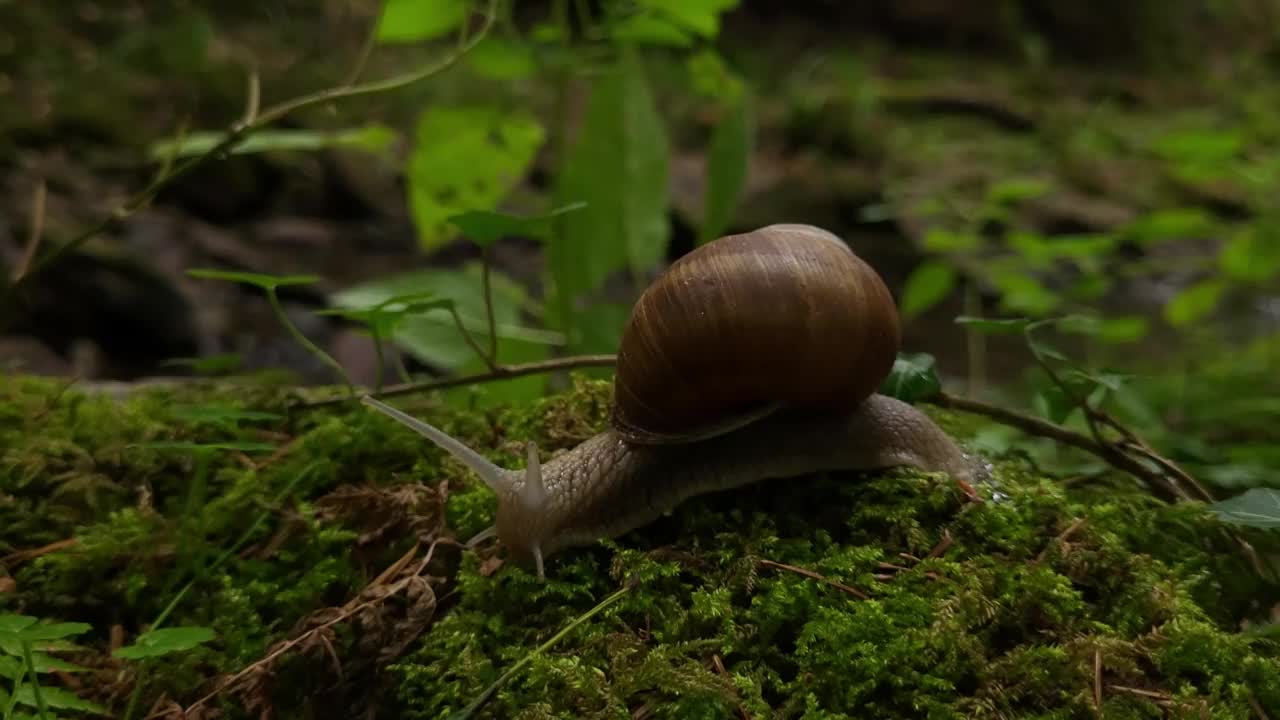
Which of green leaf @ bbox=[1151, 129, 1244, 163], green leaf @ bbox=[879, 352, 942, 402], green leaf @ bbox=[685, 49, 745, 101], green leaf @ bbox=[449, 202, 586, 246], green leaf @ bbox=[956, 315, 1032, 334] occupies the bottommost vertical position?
green leaf @ bbox=[879, 352, 942, 402]

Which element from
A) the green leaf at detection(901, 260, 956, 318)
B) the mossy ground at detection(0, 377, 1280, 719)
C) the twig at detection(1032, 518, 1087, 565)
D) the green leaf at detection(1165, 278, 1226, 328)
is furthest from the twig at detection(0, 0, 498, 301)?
the green leaf at detection(1165, 278, 1226, 328)

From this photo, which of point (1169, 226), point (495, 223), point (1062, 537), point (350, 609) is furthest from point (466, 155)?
point (1169, 226)

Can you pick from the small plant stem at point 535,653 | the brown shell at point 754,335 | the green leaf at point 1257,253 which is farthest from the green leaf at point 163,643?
the green leaf at point 1257,253

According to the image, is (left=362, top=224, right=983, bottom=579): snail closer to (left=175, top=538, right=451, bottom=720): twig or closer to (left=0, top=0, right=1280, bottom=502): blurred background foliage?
(left=175, top=538, right=451, bottom=720): twig

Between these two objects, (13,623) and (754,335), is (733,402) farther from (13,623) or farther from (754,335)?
(13,623)

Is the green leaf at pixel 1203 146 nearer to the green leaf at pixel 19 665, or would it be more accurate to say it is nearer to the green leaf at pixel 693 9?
the green leaf at pixel 693 9

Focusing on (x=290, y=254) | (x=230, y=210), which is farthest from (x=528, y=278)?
(x=230, y=210)
